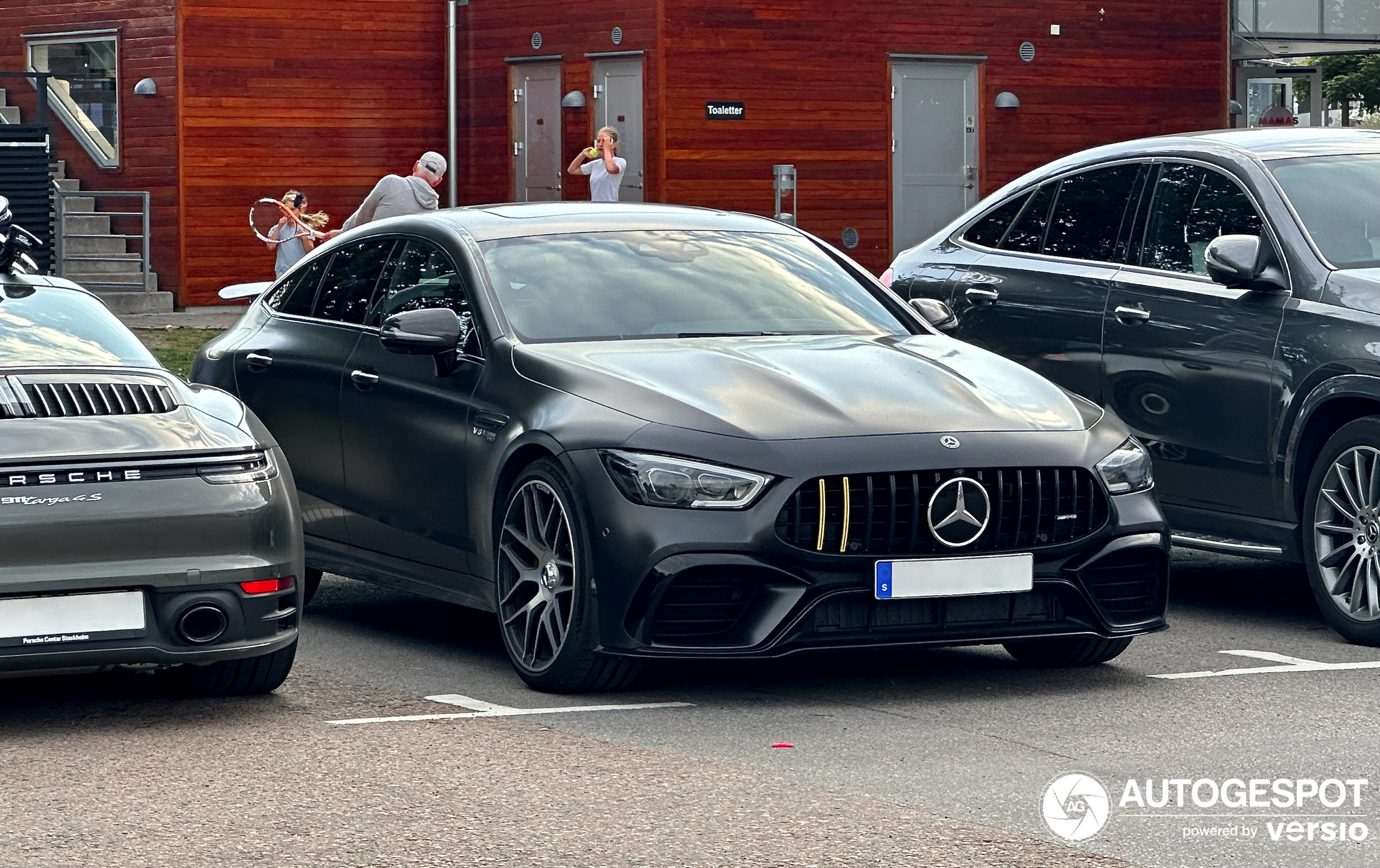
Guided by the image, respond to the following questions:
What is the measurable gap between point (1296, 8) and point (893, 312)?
2556 centimetres

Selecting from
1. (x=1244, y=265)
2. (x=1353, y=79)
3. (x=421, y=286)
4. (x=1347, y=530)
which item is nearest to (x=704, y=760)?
(x=421, y=286)

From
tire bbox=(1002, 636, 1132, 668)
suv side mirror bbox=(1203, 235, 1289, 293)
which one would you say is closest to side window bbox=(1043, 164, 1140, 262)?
suv side mirror bbox=(1203, 235, 1289, 293)

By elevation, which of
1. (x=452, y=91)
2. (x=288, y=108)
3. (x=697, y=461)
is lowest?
(x=697, y=461)

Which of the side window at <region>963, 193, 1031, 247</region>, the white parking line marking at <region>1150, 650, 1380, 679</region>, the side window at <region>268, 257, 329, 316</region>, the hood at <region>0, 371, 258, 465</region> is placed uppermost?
the side window at <region>963, 193, 1031, 247</region>

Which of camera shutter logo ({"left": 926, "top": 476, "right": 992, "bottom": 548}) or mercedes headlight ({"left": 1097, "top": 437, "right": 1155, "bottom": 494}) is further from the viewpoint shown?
mercedes headlight ({"left": 1097, "top": 437, "right": 1155, "bottom": 494})

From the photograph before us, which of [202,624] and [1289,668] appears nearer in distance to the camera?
[202,624]

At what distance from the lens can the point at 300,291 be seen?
912 cm

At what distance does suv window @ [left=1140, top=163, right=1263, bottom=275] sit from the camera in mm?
8742

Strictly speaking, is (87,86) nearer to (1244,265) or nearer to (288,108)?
(288,108)

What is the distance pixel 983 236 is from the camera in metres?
10.1

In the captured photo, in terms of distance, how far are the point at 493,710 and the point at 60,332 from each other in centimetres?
191

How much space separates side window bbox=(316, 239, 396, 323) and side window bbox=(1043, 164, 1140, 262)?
9.10ft

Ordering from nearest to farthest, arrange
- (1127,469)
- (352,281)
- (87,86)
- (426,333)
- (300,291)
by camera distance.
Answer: (1127,469), (426,333), (352,281), (300,291), (87,86)

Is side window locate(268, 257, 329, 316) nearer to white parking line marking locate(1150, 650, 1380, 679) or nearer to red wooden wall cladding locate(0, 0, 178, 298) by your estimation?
white parking line marking locate(1150, 650, 1380, 679)
